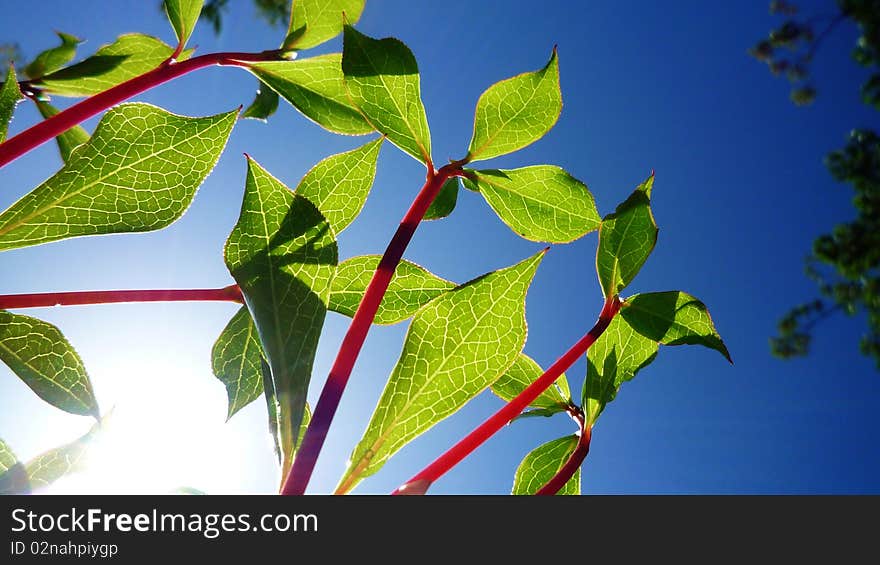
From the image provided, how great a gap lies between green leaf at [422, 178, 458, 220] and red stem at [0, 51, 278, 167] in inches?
10.2

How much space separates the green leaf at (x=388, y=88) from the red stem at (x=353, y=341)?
4 centimetres

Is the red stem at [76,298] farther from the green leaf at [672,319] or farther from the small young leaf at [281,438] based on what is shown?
the green leaf at [672,319]

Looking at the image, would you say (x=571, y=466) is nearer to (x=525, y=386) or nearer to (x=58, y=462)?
(x=525, y=386)

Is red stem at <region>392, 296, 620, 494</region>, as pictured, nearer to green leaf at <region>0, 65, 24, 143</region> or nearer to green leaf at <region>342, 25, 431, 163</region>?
green leaf at <region>342, 25, 431, 163</region>

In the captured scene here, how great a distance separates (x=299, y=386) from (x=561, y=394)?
0.41 m

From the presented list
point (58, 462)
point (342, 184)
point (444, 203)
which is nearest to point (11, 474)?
point (58, 462)

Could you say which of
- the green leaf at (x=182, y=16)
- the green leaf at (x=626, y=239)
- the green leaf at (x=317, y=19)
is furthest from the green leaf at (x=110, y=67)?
the green leaf at (x=626, y=239)

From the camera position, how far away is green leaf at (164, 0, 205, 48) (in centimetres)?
68

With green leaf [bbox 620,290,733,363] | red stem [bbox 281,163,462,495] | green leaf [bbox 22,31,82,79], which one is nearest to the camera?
red stem [bbox 281,163,462,495]

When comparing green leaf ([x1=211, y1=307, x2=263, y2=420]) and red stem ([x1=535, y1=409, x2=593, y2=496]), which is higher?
→ green leaf ([x1=211, y1=307, x2=263, y2=420])

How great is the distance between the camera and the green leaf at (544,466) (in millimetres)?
764

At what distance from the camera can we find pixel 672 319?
613mm

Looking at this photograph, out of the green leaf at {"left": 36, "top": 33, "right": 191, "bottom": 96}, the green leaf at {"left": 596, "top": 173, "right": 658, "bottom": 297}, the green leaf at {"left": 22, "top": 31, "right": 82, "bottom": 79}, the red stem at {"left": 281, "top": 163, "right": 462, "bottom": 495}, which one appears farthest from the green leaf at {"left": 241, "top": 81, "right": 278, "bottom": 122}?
the green leaf at {"left": 596, "top": 173, "right": 658, "bottom": 297}
